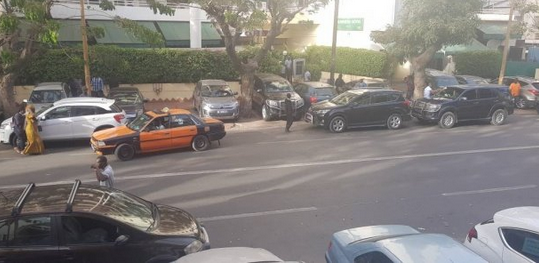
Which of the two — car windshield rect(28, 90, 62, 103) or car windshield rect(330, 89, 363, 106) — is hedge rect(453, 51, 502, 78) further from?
car windshield rect(28, 90, 62, 103)

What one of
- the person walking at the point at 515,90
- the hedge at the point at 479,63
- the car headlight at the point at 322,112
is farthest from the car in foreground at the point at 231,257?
the hedge at the point at 479,63

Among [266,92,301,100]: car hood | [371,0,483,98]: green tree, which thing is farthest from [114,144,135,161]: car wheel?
[371,0,483,98]: green tree

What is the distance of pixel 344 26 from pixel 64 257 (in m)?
29.9

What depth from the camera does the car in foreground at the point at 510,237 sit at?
582 centimetres

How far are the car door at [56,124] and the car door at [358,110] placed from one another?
9705mm

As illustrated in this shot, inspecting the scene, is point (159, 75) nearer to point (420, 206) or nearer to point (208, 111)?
point (208, 111)

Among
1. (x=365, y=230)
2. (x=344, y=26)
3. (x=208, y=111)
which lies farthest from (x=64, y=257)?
(x=344, y=26)

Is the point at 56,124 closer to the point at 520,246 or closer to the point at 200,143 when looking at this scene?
the point at 200,143

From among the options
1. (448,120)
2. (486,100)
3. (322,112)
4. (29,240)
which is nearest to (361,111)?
(322,112)

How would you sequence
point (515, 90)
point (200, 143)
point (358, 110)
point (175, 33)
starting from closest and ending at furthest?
1. point (200, 143)
2. point (358, 110)
3. point (515, 90)
4. point (175, 33)

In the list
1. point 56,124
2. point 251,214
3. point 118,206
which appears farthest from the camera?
point 56,124

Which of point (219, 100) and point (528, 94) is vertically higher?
point (528, 94)

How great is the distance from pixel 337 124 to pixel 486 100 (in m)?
6.44

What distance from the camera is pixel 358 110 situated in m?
18.2
